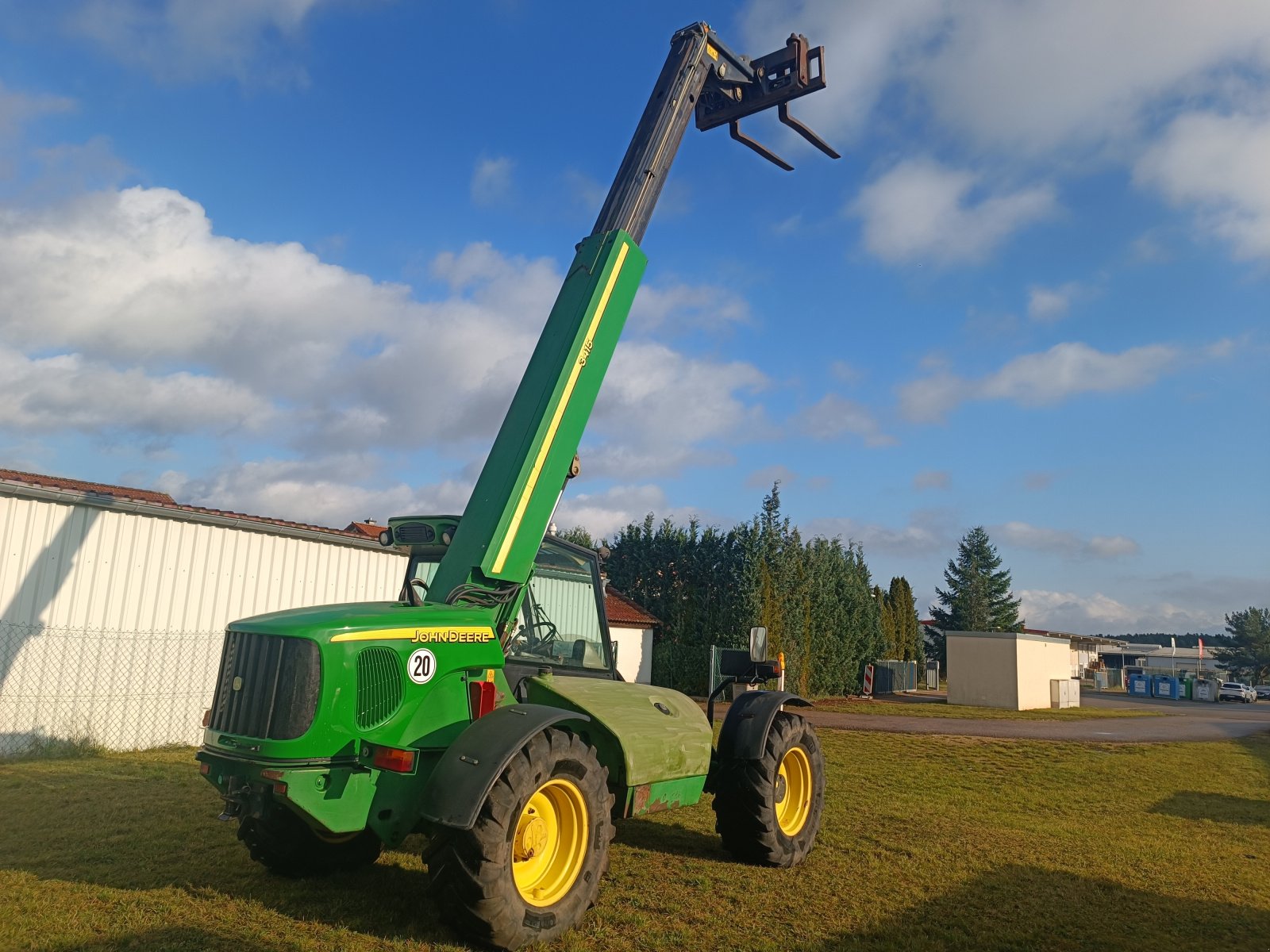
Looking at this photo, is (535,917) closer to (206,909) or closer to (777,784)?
(206,909)

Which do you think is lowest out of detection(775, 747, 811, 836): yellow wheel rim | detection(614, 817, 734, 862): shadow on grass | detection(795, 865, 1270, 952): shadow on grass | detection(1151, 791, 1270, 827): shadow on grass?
detection(1151, 791, 1270, 827): shadow on grass

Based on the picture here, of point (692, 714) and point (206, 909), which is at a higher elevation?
point (692, 714)

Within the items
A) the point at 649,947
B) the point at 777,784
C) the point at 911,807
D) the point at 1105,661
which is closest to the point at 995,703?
the point at 911,807

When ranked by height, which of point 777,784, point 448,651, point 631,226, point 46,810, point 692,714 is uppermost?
point 631,226

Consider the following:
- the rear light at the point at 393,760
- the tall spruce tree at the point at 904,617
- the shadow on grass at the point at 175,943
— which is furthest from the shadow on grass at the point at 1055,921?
the tall spruce tree at the point at 904,617

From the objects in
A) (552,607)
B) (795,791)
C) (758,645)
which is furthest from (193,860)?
(795,791)

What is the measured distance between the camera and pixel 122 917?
5.06 meters

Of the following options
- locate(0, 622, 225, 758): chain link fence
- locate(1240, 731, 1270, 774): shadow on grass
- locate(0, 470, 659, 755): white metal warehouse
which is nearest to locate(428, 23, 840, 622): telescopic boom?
locate(0, 470, 659, 755): white metal warehouse

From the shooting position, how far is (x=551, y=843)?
208 inches

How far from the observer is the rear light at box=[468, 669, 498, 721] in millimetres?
5445

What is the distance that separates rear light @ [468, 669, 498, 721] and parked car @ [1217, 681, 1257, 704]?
197 ft

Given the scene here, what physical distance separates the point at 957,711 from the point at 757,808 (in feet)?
77.9

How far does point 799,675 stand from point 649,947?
24.3 meters

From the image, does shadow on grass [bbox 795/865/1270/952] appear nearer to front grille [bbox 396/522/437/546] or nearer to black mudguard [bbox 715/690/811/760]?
black mudguard [bbox 715/690/811/760]
